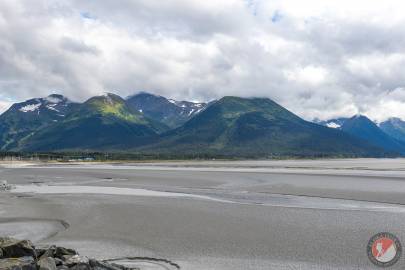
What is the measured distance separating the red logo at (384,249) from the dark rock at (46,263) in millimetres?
15454

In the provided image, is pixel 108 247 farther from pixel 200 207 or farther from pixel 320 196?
pixel 320 196

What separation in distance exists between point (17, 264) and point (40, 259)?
1.25 m

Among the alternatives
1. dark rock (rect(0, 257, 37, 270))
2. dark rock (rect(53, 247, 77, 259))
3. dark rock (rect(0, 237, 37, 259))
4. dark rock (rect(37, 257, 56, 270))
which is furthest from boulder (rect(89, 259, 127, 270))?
dark rock (rect(0, 237, 37, 259))

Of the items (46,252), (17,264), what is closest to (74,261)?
(46,252)

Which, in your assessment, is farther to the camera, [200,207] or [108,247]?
[200,207]

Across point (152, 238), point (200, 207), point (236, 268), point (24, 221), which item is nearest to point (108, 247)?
point (152, 238)

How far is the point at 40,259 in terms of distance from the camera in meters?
19.5

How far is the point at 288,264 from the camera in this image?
2289cm

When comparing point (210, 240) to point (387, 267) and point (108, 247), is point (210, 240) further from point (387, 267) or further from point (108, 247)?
point (387, 267)

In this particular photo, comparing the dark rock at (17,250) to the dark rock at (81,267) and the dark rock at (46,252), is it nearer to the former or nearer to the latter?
the dark rock at (46,252)

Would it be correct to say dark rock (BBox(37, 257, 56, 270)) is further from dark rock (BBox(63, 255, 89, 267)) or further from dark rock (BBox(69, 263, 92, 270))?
dark rock (BBox(69, 263, 92, 270))

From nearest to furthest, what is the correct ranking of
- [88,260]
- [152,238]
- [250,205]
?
[88,260]
[152,238]
[250,205]

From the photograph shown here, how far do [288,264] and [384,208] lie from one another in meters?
23.4

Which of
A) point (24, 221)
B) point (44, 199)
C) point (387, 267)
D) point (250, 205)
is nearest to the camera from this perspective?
point (387, 267)
